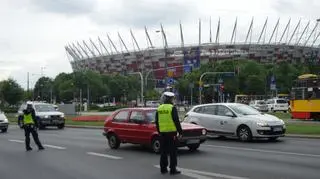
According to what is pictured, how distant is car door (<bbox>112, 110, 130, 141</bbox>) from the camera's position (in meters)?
17.0

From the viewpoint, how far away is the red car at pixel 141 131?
50.5ft

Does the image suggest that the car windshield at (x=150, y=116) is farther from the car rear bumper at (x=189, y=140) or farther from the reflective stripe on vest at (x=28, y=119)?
the reflective stripe on vest at (x=28, y=119)

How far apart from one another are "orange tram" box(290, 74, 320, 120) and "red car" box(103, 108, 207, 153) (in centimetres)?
2207

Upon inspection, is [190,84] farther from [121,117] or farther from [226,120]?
[121,117]

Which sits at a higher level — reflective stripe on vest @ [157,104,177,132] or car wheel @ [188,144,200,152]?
reflective stripe on vest @ [157,104,177,132]

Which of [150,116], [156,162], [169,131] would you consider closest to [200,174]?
[169,131]

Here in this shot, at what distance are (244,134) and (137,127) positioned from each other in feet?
16.9

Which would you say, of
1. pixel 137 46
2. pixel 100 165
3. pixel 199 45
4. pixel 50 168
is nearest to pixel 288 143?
pixel 100 165

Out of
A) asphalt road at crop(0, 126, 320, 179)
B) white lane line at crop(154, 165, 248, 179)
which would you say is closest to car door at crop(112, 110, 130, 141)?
asphalt road at crop(0, 126, 320, 179)

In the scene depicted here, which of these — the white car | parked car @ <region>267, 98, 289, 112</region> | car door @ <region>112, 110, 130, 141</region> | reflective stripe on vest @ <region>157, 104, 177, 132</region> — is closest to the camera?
reflective stripe on vest @ <region>157, 104, 177, 132</region>

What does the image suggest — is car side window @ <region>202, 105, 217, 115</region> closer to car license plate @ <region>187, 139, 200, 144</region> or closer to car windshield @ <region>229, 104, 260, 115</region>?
car windshield @ <region>229, 104, 260, 115</region>

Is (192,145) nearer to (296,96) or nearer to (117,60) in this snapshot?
(296,96)

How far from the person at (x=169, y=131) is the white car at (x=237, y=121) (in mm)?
8550

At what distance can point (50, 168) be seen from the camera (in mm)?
12711
